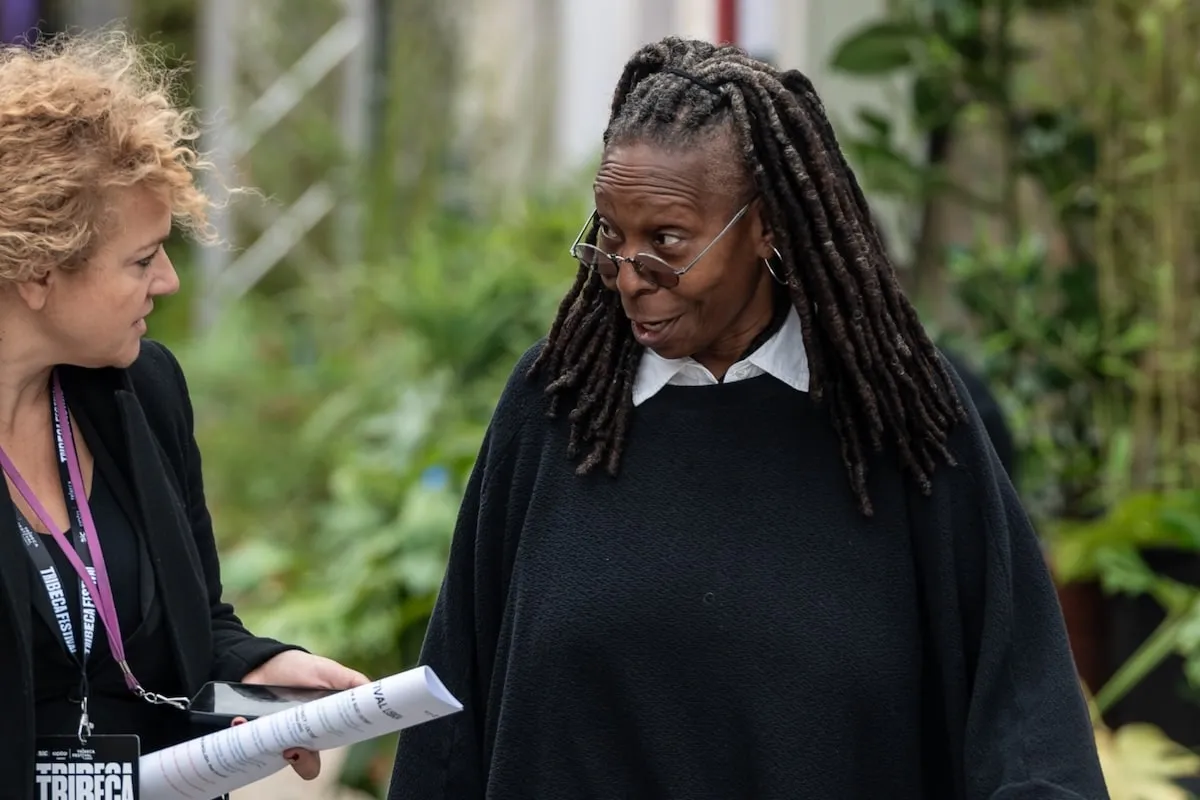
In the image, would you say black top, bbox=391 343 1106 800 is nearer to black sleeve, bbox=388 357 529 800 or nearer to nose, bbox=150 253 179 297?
black sleeve, bbox=388 357 529 800

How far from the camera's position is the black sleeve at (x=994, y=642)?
2.55 m

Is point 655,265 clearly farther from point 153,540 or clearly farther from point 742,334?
point 153,540

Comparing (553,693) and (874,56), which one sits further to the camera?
(874,56)

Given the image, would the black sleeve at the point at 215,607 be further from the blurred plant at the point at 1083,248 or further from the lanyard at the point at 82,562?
the blurred plant at the point at 1083,248

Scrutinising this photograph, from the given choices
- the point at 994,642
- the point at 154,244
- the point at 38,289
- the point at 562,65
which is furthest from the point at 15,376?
the point at 562,65

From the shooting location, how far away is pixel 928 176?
5.67m

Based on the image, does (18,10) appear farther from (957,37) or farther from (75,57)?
(75,57)

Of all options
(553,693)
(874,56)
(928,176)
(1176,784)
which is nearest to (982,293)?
(928,176)

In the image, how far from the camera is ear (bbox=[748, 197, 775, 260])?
2592 millimetres

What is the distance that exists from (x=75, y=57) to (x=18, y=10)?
21.7ft

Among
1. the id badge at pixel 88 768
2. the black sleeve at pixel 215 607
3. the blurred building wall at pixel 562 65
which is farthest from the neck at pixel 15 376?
the blurred building wall at pixel 562 65

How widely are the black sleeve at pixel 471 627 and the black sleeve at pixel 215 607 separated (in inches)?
9.9

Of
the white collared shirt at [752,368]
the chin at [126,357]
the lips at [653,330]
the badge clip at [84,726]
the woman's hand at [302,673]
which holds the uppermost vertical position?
the lips at [653,330]

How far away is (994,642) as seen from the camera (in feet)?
8.46
